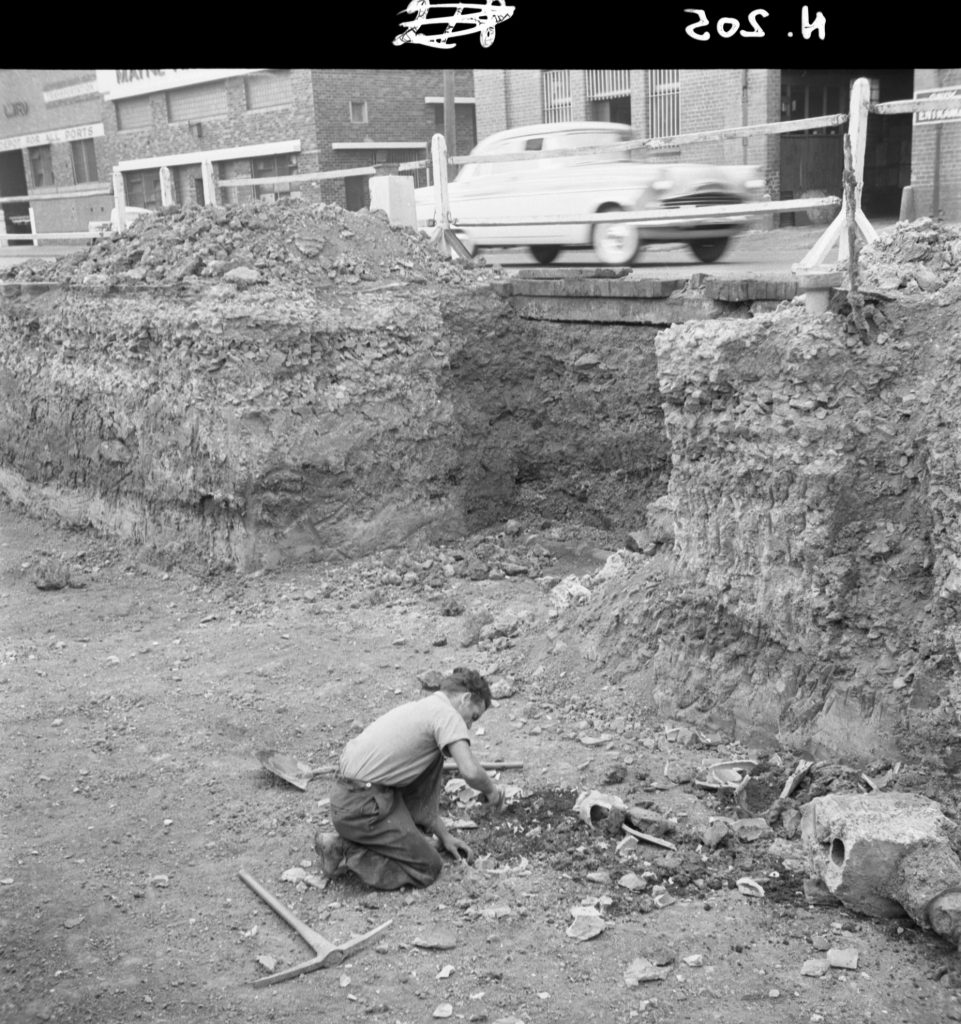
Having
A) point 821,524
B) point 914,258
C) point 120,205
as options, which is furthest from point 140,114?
point 821,524

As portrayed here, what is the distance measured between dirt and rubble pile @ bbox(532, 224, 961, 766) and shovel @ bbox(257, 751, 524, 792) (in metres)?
1.18

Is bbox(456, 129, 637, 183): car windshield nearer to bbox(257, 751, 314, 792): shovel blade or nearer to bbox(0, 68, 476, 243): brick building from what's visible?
bbox(0, 68, 476, 243): brick building

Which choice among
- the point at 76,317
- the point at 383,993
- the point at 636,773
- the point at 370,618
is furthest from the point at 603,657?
the point at 76,317

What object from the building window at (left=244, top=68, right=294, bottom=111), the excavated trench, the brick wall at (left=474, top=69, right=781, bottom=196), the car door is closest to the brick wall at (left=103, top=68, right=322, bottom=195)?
the building window at (left=244, top=68, right=294, bottom=111)

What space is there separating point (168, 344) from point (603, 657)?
209 inches

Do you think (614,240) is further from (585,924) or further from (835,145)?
(835,145)

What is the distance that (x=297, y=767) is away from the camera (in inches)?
260

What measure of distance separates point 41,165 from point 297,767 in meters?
4.06

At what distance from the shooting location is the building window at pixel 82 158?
17.8 ft

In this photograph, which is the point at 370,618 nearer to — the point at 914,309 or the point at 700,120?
the point at 914,309

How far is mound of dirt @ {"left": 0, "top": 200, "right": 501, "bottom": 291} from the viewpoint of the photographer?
35.4 ft

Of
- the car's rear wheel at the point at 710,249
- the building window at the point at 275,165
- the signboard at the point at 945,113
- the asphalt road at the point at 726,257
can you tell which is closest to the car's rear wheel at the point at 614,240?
the asphalt road at the point at 726,257

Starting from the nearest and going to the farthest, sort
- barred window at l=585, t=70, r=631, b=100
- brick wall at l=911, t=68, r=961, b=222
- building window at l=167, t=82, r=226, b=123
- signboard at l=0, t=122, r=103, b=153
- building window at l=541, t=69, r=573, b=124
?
signboard at l=0, t=122, r=103, b=153, brick wall at l=911, t=68, r=961, b=222, barred window at l=585, t=70, r=631, b=100, building window at l=541, t=69, r=573, b=124, building window at l=167, t=82, r=226, b=123

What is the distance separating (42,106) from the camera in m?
1.95
